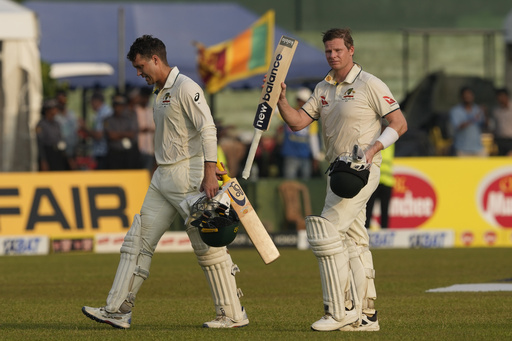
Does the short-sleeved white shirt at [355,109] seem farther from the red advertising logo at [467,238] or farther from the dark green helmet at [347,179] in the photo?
the red advertising logo at [467,238]

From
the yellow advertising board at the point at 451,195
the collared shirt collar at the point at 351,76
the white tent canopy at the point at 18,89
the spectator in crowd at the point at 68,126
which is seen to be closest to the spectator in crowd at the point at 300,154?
the yellow advertising board at the point at 451,195

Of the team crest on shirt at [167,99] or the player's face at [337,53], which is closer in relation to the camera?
the player's face at [337,53]

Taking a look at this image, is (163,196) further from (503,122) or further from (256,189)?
(503,122)

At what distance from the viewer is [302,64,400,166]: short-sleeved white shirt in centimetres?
786

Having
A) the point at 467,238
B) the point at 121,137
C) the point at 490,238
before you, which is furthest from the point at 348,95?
the point at 121,137

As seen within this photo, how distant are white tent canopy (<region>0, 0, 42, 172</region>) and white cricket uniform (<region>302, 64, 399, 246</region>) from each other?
10731mm

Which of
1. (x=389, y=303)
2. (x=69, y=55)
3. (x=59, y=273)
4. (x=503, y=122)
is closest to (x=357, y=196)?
(x=389, y=303)

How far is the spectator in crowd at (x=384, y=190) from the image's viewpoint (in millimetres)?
15359

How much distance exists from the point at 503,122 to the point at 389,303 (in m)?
11.1

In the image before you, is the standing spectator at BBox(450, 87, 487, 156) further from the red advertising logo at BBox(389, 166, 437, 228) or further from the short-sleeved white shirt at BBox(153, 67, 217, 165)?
the short-sleeved white shirt at BBox(153, 67, 217, 165)

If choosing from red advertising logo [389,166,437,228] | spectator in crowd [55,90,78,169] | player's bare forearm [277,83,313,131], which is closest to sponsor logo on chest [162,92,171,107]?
player's bare forearm [277,83,313,131]

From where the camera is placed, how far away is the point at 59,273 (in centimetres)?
1317

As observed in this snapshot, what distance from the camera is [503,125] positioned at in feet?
66.7

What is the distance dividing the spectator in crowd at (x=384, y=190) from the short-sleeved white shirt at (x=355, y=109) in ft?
23.8
